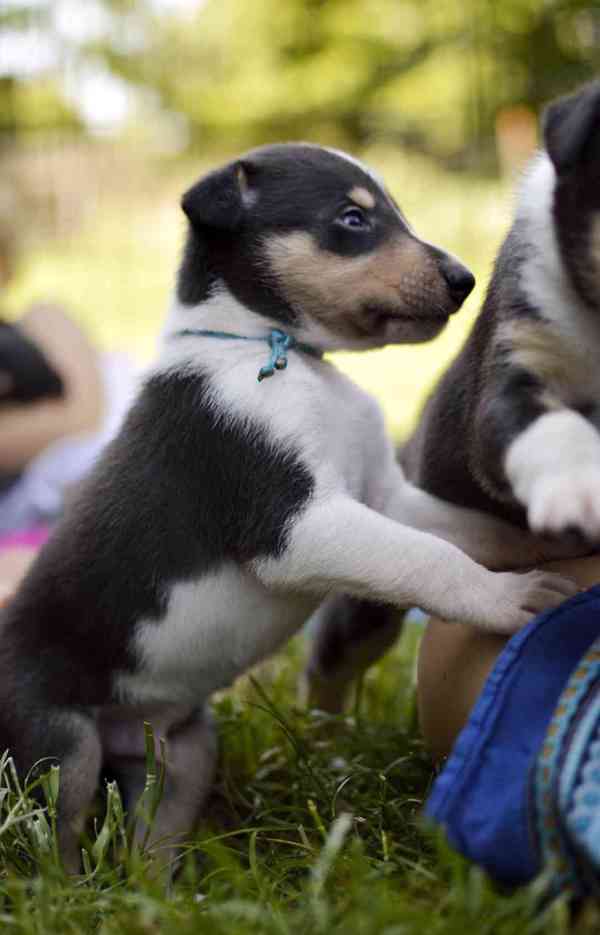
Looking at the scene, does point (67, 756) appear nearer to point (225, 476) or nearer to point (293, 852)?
point (293, 852)

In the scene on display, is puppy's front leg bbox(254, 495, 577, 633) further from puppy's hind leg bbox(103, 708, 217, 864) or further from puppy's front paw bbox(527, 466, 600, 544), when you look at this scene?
puppy's hind leg bbox(103, 708, 217, 864)

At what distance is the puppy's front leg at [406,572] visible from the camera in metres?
2.65

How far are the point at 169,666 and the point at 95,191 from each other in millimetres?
15139

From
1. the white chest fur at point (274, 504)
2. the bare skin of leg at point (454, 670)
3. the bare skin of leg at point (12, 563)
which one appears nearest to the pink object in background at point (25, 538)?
the bare skin of leg at point (12, 563)

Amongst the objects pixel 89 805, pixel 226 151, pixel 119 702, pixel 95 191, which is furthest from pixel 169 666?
pixel 226 151

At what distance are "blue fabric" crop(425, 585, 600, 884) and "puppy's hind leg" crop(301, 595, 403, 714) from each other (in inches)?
50.6

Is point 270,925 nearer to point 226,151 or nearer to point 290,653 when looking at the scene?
point 290,653

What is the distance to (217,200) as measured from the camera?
301 centimetres

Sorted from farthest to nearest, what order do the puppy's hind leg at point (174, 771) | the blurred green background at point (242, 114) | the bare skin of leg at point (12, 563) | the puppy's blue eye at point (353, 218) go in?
the blurred green background at point (242, 114), the bare skin of leg at point (12, 563), the puppy's hind leg at point (174, 771), the puppy's blue eye at point (353, 218)

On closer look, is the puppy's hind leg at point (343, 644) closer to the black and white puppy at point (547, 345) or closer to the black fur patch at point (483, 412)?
the black fur patch at point (483, 412)

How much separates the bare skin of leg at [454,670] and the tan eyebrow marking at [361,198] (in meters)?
0.99

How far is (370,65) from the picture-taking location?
2091 cm

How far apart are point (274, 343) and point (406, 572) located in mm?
727

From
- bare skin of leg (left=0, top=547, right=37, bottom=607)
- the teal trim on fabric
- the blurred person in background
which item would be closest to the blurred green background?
the blurred person in background
